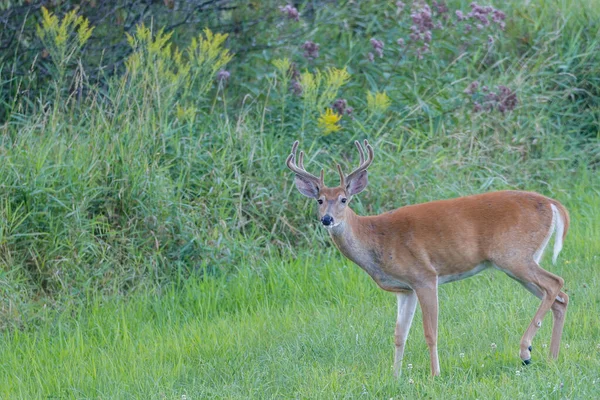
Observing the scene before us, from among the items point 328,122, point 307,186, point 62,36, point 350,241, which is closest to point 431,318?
point 350,241

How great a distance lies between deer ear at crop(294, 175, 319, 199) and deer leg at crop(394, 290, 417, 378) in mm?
793

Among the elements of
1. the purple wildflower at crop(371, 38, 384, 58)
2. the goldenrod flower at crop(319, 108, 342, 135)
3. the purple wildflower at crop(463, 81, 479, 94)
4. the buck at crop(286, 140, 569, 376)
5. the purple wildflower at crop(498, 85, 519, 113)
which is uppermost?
the buck at crop(286, 140, 569, 376)

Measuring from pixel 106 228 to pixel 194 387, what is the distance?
232 centimetres

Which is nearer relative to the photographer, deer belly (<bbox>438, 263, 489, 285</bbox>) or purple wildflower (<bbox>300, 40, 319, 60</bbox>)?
deer belly (<bbox>438, 263, 489, 285</bbox>)

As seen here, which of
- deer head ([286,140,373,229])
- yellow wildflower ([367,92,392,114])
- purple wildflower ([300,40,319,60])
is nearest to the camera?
deer head ([286,140,373,229])

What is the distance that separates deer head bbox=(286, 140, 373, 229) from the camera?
5969mm

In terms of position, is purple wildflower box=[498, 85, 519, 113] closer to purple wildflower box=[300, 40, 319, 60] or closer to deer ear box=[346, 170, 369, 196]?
purple wildflower box=[300, 40, 319, 60]

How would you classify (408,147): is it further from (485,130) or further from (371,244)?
(371,244)

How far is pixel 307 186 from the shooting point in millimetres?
6277

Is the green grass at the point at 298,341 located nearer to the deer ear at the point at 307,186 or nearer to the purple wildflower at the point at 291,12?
the deer ear at the point at 307,186

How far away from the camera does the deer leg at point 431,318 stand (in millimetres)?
5547

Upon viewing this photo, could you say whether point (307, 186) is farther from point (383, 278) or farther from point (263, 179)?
point (263, 179)

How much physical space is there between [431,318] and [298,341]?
0.89 m

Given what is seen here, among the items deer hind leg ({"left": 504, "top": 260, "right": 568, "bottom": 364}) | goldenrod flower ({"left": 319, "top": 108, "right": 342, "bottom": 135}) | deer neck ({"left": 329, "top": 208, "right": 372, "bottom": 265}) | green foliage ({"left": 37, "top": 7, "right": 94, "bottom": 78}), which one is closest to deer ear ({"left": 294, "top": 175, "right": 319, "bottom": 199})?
Answer: deer neck ({"left": 329, "top": 208, "right": 372, "bottom": 265})
